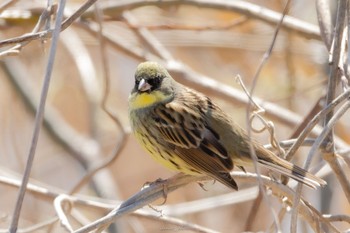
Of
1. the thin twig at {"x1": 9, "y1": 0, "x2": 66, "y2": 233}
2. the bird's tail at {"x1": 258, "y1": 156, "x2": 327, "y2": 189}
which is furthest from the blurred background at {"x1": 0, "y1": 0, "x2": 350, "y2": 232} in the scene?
the thin twig at {"x1": 9, "y1": 0, "x2": 66, "y2": 233}

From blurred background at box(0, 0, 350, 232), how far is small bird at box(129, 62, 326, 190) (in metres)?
0.17

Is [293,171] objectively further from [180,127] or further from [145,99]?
[145,99]

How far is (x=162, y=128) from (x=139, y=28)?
97 centimetres

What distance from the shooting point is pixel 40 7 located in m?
4.37

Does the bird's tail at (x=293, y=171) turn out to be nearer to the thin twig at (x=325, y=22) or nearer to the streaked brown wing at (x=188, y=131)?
the streaked brown wing at (x=188, y=131)

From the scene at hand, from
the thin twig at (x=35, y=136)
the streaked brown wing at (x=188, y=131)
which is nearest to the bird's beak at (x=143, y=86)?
the streaked brown wing at (x=188, y=131)

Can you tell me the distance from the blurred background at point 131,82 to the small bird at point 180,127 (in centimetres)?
17

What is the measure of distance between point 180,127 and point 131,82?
7.11 ft

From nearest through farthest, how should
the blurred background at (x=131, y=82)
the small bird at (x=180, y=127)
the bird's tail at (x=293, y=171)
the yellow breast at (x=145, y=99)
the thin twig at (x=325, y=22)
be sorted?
the bird's tail at (x=293, y=171)
the thin twig at (x=325, y=22)
the small bird at (x=180, y=127)
the yellow breast at (x=145, y=99)
the blurred background at (x=131, y=82)

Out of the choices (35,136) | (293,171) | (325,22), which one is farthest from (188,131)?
(35,136)

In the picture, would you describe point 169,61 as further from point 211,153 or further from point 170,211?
point 211,153

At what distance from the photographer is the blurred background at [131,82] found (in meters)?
4.31

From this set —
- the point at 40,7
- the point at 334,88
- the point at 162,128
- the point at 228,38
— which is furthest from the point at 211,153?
the point at 228,38

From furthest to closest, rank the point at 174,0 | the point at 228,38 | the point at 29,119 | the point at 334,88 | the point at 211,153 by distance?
the point at 29,119 → the point at 228,38 → the point at 174,0 → the point at 211,153 → the point at 334,88
